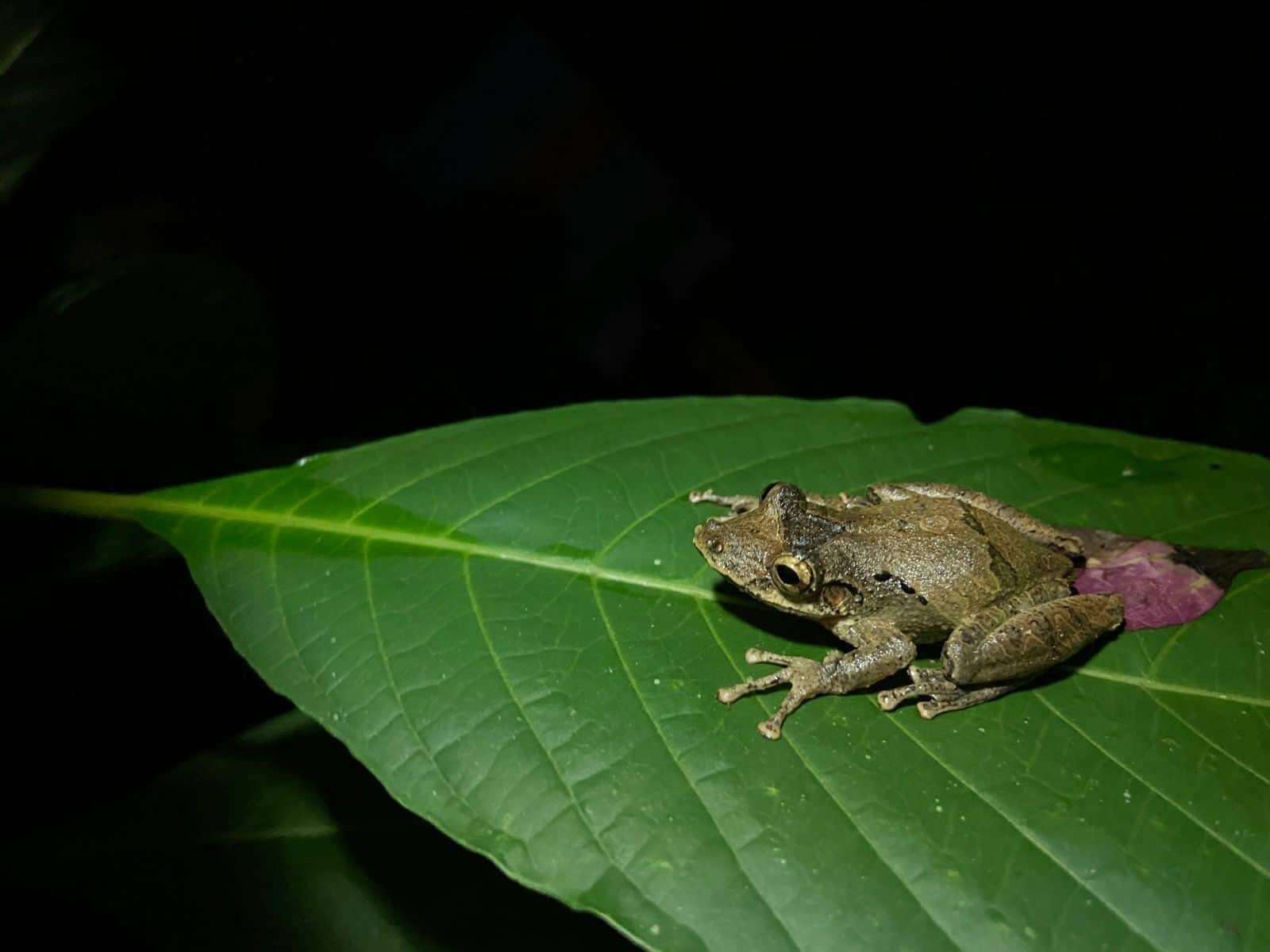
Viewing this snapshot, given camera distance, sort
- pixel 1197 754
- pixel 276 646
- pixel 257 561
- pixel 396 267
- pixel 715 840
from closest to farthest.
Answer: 1. pixel 715 840
2. pixel 1197 754
3. pixel 276 646
4. pixel 257 561
5. pixel 396 267

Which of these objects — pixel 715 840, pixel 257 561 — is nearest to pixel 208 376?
pixel 257 561

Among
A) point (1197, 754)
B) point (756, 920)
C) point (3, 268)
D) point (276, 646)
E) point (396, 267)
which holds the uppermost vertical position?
point (3, 268)

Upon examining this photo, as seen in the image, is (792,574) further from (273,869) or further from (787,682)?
(273,869)

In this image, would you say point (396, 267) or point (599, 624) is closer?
point (599, 624)

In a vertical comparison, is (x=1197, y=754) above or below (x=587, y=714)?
below

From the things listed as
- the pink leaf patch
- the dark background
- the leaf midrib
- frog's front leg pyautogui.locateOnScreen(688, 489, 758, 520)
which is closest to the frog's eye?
the leaf midrib

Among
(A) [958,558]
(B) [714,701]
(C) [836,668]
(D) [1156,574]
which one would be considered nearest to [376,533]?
(B) [714,701]

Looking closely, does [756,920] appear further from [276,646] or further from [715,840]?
[276,646]
